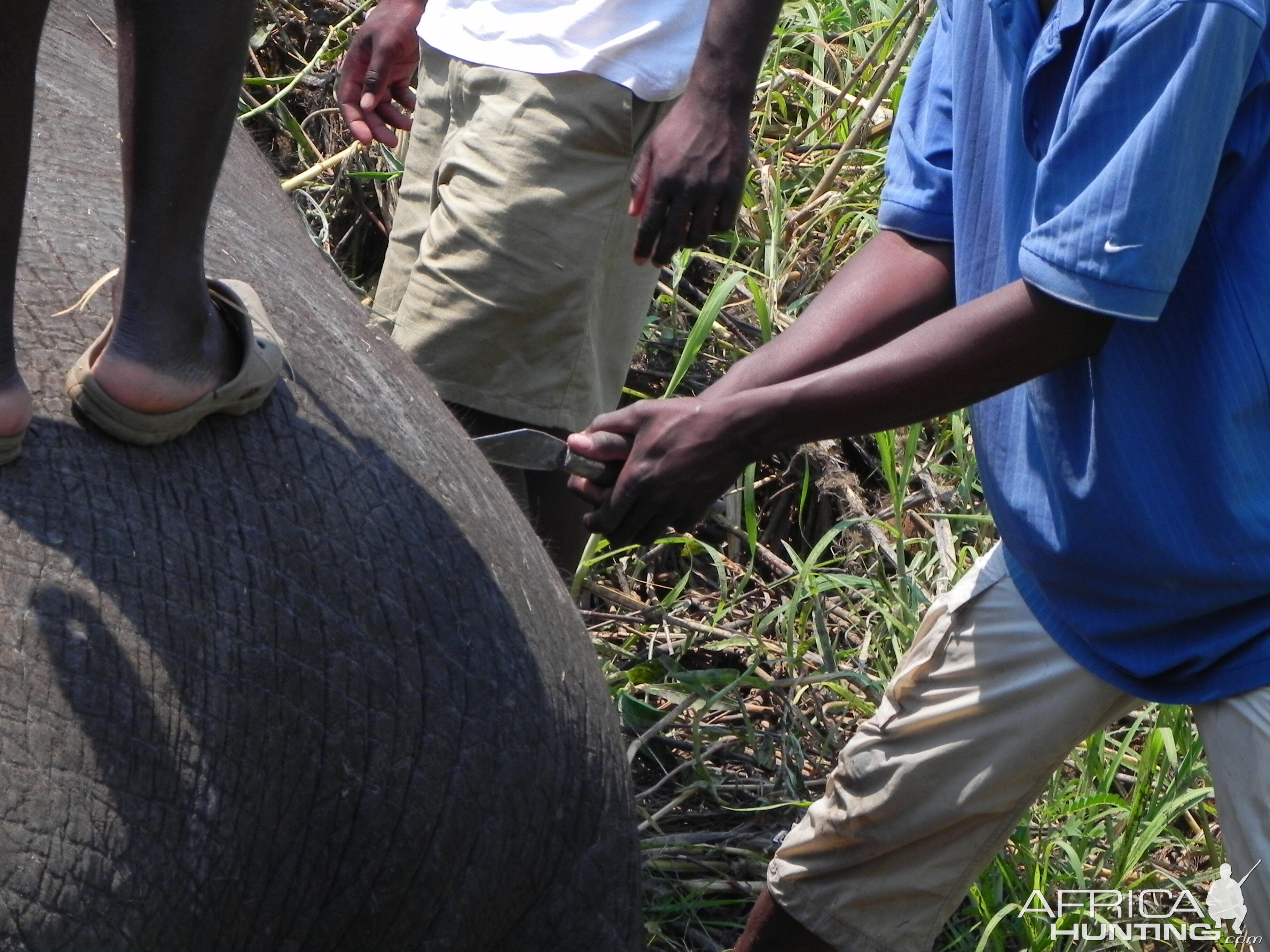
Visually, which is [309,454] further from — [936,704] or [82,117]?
[936,704]

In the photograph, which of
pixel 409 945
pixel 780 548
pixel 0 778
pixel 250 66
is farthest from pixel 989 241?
pixel 250 66

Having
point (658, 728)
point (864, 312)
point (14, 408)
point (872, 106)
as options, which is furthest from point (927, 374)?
point (872, 106)

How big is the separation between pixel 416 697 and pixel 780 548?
2138 millimetres

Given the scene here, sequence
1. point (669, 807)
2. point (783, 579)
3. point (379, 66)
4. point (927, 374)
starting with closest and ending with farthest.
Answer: point (927, 374)
point (669, 807)
point (379, 66)
point (783, 579)

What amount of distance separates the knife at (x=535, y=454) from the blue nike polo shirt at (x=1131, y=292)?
487 millimetres

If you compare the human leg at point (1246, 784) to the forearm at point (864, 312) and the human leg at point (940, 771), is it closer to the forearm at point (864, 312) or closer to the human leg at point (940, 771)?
the human leg at point (940, 771)

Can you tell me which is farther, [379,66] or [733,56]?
[379,66]

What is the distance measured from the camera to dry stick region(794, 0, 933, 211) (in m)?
3.96

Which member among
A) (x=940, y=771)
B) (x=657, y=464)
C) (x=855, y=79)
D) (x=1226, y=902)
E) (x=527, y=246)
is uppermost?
(x=657, y=464)

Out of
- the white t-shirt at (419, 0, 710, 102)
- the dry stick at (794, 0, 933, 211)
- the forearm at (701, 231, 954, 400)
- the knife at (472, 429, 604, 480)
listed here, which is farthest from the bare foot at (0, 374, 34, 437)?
the dry stick at (794, 0, 933, 211)

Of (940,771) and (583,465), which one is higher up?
(583,465)

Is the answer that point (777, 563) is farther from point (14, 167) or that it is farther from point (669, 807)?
point (14, 167)

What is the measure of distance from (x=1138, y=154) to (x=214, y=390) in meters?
0.88

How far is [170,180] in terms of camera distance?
144cm
